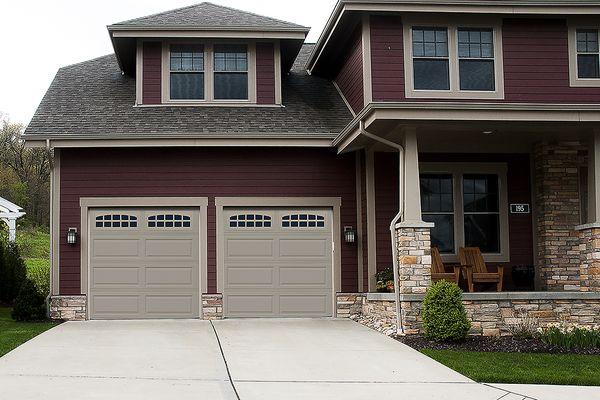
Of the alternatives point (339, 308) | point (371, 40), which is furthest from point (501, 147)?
point (339, 308)

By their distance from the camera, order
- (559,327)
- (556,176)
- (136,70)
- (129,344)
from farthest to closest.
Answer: (136,70) → (556,176) → (559,327) → (129,344)

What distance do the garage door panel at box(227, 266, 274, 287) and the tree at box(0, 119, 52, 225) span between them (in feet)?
71.9

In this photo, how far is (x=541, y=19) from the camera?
47.3 ft

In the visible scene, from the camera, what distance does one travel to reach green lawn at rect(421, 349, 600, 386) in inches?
358

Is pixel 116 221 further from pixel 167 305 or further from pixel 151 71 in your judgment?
pixel 151 71

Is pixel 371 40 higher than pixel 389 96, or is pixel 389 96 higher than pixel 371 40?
pixel 371 40

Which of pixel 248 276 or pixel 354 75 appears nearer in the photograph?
pixel 248 276

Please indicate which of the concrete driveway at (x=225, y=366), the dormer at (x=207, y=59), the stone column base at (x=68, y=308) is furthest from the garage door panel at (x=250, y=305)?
the dormer at (x=207, y=59)

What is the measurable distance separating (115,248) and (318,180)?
396 centimetres

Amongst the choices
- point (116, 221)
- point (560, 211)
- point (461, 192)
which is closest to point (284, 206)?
point (116, 221)

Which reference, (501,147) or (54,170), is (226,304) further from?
(501,147)

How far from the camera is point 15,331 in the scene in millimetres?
12695

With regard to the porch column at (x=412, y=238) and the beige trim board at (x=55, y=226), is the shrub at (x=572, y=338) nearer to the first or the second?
the porch column at (x=412, y=238)

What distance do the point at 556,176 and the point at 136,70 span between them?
8259mm
